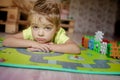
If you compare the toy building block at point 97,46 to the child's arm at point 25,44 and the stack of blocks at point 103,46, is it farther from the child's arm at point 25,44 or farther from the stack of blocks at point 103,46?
the child's arm at point 25,44

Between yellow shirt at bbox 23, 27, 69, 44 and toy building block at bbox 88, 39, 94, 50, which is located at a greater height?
yellow shirt at bbox 23, 27, 69, 44

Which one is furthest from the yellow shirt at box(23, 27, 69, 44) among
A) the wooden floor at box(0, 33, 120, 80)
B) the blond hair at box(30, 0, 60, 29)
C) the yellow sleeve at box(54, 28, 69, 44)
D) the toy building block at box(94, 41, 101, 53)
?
the wooden floor at box(0, 33, 120, 80)

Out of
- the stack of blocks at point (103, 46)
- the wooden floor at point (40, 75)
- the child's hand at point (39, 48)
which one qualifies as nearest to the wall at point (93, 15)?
the stack of blocks at point (103, 46)

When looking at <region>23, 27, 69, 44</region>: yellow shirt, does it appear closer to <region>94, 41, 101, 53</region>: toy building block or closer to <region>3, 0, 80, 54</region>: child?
<region>3, 0, 80, 54</region>: child

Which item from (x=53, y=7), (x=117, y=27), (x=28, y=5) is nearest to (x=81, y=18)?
(x=117, y=27)

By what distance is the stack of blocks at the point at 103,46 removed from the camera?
1.16 m

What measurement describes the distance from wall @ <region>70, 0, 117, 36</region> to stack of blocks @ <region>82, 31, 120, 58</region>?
104 inches

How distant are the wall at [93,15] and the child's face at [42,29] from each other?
9.83 ft

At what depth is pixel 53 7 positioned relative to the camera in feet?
3.94

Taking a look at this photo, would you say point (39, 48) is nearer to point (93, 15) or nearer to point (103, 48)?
point (103, 48)

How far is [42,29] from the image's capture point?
113cm

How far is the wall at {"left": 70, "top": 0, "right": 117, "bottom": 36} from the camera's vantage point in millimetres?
4152

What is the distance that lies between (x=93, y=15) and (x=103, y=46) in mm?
3082

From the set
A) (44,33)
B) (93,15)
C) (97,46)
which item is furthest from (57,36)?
(93,15)
